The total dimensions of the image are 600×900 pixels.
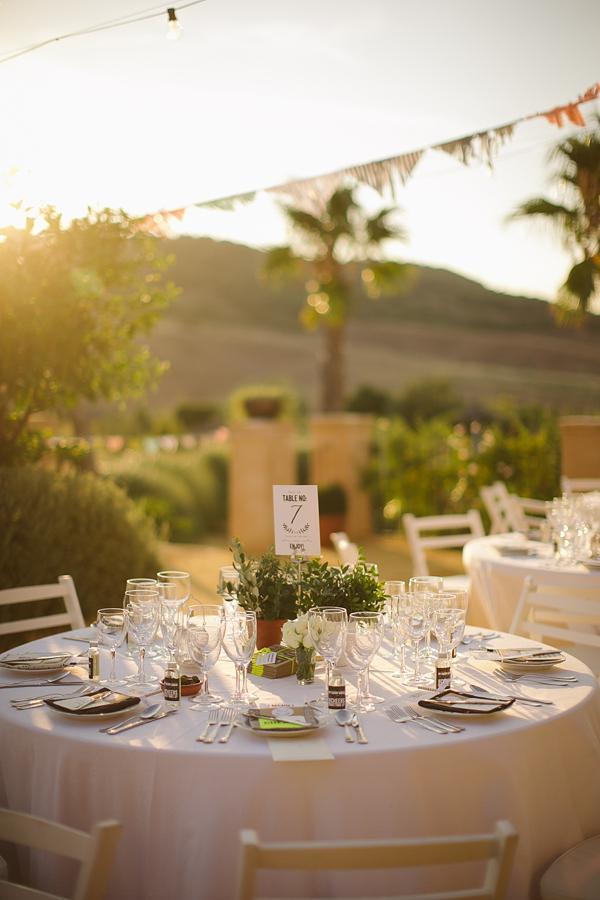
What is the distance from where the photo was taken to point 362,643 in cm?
208

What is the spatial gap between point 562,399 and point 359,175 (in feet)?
105

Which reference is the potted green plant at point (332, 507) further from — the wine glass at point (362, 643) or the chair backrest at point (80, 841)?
the chair backrest at point (80, 841)

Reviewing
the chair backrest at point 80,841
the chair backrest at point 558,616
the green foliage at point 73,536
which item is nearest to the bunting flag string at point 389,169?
the green foliage at point 73,536

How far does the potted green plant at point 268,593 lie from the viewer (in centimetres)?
259

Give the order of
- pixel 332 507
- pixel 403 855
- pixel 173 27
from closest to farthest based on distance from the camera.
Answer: pixel 403 855
pixel 173 27
pixel 332 507

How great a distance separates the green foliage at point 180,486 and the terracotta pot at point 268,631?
7.66 m

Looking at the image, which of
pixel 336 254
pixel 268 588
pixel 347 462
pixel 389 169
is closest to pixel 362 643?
pixel 268 588

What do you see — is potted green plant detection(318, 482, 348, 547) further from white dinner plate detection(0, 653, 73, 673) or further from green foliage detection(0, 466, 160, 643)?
white dinner plate detection(0, 653, 73, 673)

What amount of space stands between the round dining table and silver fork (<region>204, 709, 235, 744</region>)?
0.02 meters

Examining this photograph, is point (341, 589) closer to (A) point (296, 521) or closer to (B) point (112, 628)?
(A) point (296, 521)

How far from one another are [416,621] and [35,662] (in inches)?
51.7

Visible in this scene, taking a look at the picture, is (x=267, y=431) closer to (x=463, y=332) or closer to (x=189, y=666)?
(x=189, y=666)

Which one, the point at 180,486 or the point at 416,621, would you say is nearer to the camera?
the point at 416,621

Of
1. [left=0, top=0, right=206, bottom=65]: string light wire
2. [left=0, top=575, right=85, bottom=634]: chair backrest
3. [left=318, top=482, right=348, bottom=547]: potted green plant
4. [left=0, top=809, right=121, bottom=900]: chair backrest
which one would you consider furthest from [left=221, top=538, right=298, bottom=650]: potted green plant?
[left=318, top=482, right=348, bottom=547]: potted green plant
